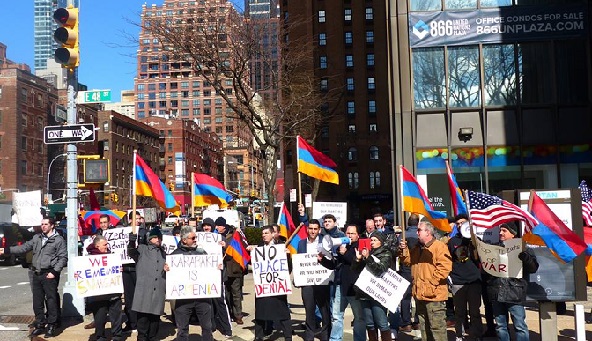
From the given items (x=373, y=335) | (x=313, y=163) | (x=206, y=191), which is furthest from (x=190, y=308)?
(x=206, y=191)

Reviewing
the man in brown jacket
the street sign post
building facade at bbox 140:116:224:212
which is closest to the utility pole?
the street sign post

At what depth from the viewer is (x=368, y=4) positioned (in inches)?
3100

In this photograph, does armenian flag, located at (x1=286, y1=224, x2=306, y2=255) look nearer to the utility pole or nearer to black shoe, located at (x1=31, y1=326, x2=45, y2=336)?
the utility pole

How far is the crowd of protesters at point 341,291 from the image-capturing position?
866 centimetres

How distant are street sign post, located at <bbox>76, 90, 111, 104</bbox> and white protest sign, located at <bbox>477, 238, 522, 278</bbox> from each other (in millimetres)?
7809

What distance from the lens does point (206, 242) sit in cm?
1127

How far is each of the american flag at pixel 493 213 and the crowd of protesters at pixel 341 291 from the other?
0.36 meters

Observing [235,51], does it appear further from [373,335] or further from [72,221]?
[373,335]

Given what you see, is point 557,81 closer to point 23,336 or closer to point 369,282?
point 369,282

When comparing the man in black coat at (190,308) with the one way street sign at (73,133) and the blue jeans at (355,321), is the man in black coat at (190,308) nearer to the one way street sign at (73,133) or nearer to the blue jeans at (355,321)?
the blue jeans at (355,321)

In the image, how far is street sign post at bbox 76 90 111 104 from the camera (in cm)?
1269

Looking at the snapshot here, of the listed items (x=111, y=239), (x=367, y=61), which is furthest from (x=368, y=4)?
(x=111, y=239)

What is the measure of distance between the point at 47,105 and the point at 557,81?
71.4 metres

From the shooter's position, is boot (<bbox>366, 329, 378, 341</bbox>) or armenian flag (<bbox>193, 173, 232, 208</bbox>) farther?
armenian flag (<bbox>193, 173, 232, 208</bbox>)
